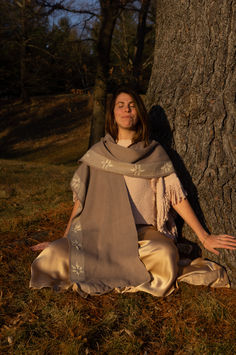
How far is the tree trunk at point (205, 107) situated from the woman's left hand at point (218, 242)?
66mm

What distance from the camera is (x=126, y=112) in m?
3.30

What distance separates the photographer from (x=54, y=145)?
14.9m

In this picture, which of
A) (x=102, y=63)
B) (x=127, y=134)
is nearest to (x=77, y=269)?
(x=127, y=134)

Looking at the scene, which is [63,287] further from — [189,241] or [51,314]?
[189,241]

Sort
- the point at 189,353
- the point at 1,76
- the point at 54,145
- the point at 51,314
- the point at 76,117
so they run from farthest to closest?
the point at 1,76 → the point at 76,117 → the point at 54,145 → the point at 51,314 → the point at 189,353

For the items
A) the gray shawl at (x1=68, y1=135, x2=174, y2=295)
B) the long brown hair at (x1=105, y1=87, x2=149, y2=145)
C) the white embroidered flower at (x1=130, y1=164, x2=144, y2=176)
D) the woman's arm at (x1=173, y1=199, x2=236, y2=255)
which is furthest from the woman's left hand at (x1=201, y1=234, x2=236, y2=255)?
the long brown hair at (x1=105, y1=87, x2=149, y2=145)

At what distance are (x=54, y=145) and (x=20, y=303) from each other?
41.6ft

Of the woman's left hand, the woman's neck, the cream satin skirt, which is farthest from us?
the woman's neck

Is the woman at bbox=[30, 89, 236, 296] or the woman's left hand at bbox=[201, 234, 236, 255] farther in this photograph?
the woman's left hand at bbox=[201, 234, 236, 255]

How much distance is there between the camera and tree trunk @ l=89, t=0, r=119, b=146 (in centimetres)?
809

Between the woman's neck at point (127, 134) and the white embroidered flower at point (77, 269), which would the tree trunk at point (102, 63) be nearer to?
the woman's neck at point (127, 134)

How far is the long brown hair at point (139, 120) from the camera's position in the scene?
3.32m

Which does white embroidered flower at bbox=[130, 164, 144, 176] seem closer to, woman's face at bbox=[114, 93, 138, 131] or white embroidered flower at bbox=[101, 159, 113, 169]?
white embroidered flower at bbox=[101, 159, 113, 169]

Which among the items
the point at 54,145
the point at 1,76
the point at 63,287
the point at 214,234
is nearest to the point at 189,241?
the point at 214,234
